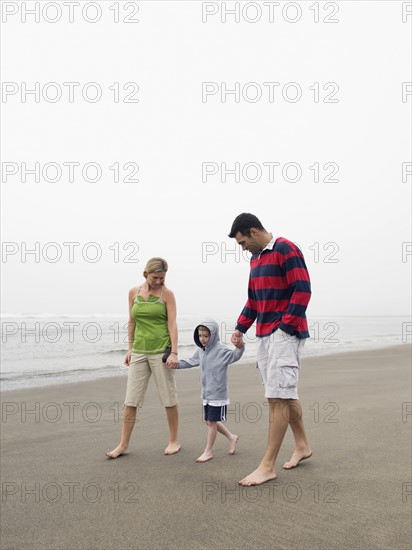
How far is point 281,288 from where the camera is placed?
3453 millimetres

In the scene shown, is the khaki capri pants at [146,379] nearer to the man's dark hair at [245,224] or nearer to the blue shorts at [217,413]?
the blue shorts at [217,413]

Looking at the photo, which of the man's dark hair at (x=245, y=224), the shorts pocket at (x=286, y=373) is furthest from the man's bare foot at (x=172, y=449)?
the man's dark hair at (x=245, y=224)

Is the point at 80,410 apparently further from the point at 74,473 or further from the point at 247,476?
the point at 247,476

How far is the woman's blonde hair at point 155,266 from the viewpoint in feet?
14.0

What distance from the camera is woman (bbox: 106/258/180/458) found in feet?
14.1

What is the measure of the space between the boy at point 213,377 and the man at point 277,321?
566mm

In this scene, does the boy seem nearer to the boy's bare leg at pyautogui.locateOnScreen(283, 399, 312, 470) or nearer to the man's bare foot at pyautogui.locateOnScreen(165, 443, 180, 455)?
the man's bare foot at pyautogui.locateOnScreen(165, 443, 180, 455)

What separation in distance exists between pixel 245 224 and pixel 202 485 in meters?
1.88

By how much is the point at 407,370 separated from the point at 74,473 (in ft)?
28.1

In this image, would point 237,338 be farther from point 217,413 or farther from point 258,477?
point 258,477

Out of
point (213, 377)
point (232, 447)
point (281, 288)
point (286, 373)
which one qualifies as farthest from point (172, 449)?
point (281, 288)

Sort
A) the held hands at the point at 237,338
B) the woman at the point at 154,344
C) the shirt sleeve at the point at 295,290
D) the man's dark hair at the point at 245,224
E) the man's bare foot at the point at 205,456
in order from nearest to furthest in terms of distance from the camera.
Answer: the shirt sleeve at the point at 295,290 < the man's dark hair at the point at 245,224 < the held hands at the point at 237,338 < the man's bare foot at the point at 205,456 < the woman at the point at 154,344

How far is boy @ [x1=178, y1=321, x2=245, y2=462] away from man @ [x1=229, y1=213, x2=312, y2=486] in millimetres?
566

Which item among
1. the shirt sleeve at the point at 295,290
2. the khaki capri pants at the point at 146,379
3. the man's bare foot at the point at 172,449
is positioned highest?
the shirt sleeve at the point at 295,290
